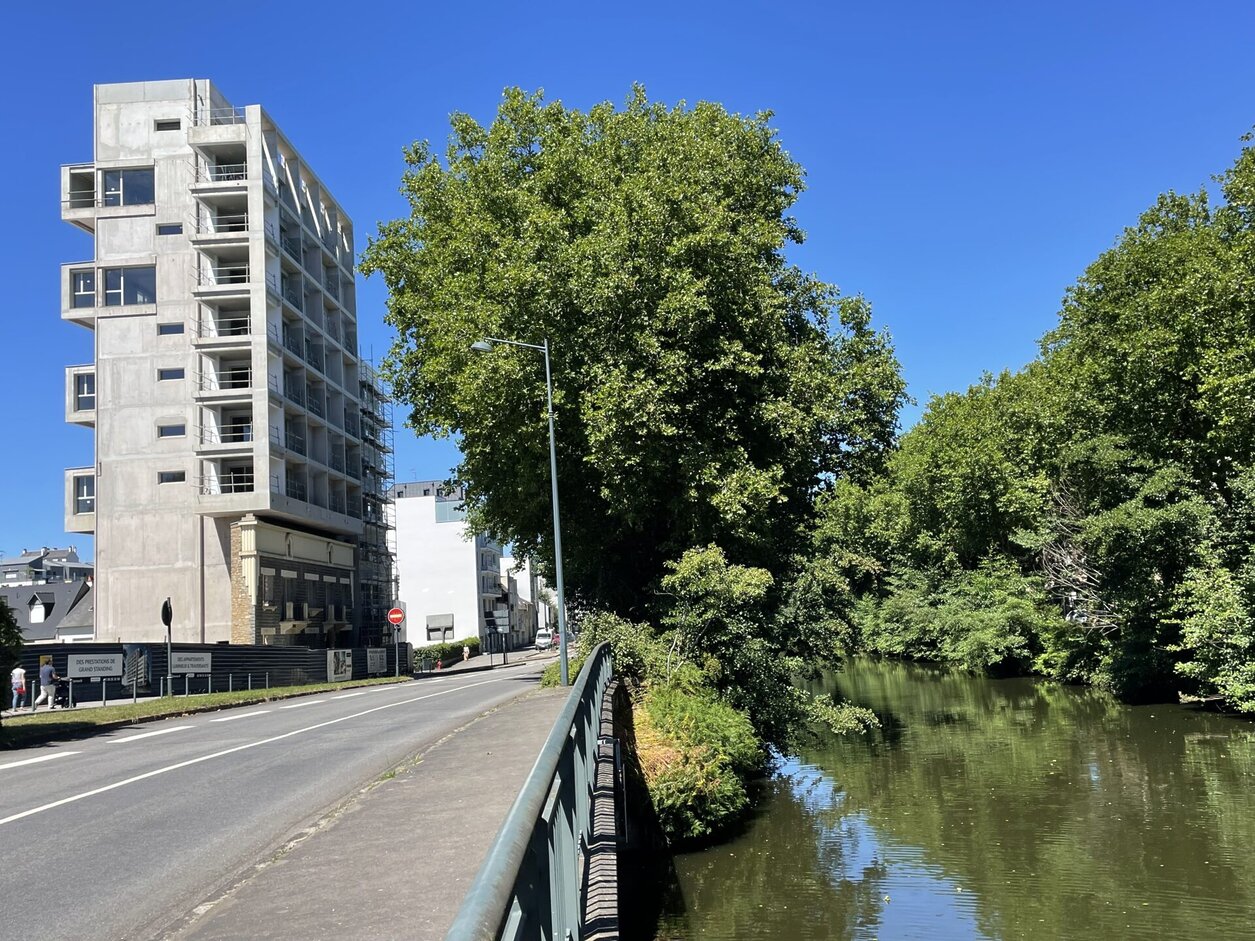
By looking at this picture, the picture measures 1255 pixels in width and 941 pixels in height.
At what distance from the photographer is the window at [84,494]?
175ft

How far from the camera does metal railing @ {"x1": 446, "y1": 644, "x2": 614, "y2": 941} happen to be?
8.60 feet

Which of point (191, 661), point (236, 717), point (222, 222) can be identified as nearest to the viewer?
point (236, 717)

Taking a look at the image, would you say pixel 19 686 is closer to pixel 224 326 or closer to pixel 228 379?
pixel 228 379

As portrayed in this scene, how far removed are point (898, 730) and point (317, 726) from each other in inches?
685

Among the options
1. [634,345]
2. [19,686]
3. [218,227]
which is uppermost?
[218,227]

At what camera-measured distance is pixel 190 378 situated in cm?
5253

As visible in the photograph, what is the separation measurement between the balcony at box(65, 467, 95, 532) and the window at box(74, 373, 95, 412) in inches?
123

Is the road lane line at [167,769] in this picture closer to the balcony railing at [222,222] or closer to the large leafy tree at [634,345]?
the large leafy tree at [634,345]

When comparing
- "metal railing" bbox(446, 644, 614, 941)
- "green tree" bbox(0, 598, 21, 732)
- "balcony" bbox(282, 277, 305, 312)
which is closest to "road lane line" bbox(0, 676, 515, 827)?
"green tree" bbox(0, 598, 21, 732)

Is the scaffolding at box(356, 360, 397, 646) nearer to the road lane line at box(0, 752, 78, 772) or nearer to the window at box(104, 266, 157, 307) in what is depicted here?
the window at box(104, 266, 157, 307)

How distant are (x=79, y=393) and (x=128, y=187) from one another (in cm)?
1086

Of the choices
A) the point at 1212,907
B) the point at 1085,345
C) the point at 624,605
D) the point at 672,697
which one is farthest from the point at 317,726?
the point at 1085,345

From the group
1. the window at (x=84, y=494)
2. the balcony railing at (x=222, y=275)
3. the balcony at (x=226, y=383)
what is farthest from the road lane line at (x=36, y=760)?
the balcony railing at (x=222, y=275)

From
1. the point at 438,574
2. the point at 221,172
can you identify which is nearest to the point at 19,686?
the point at 221,172
